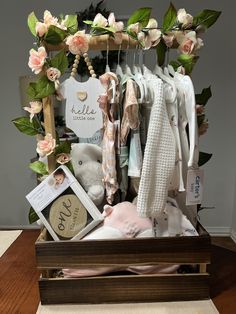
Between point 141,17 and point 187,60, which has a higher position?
point 141,17

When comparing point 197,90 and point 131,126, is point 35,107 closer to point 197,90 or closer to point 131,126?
point 131,126

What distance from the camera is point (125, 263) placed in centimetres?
80

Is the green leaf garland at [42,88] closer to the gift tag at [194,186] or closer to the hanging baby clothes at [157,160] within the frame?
the hanging baby clothes at [157,160]

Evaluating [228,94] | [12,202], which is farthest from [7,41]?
[228,94]

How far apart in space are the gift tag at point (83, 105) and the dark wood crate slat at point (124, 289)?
0.42m

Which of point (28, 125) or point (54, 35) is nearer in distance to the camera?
point (54, 35)

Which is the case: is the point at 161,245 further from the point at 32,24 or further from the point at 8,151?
the point at 8,151

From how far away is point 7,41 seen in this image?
8.64 feet

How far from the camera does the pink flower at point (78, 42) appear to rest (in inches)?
32.4

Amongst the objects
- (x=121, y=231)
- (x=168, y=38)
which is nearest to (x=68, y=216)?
(x=121, y=231)

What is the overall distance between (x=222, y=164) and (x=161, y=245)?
2.11 meters

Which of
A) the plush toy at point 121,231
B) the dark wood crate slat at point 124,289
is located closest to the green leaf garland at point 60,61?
the plush toy at point 121,231

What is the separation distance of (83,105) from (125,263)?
0.46 m

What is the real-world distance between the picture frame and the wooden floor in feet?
0.60
